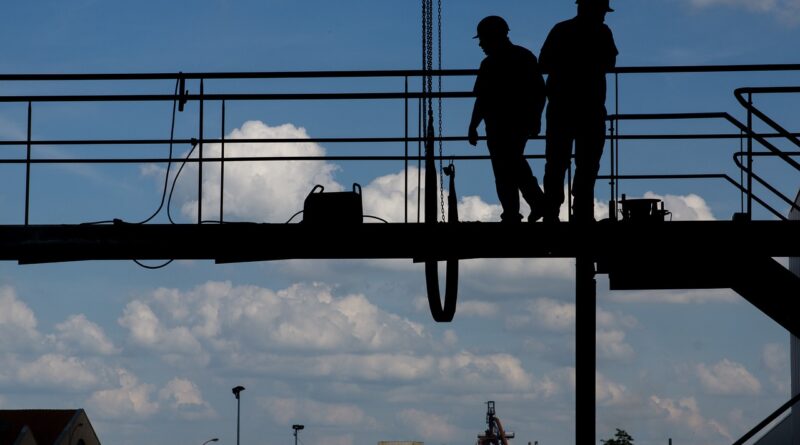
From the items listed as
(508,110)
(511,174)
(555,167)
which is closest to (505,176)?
(511,174)

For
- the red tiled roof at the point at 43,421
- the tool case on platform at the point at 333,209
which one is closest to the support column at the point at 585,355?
the tool case on platform at the point at 333,209

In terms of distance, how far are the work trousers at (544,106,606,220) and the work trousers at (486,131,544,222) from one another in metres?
0.18

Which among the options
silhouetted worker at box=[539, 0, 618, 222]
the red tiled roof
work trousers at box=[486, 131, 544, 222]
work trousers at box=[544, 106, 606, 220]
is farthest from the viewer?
the red tiled roof

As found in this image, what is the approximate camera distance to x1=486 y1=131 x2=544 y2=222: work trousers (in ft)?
44.0

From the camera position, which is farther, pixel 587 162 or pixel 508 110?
pixel 508 110

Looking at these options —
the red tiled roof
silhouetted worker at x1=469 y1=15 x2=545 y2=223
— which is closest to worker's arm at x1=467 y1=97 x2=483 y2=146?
silhouetted worker at x1=469 y1=15 x2=545 y2=223

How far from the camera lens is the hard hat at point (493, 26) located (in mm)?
13195

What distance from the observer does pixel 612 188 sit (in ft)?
46.8

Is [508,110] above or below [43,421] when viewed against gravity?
below

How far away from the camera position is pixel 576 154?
13.2 meters

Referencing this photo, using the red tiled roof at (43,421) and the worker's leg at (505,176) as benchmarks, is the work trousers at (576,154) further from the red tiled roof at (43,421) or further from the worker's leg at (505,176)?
the red tiled roof at (43,421)

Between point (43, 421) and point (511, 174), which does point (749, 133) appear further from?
point (43, 421)

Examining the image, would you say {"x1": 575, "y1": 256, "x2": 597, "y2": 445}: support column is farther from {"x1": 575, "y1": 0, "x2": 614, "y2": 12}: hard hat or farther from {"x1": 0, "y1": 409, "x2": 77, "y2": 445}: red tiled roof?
{"x1": 0, "y1": 409, "x2": 77, "y2": 445}: red tiled roof

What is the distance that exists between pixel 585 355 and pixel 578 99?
229cm
